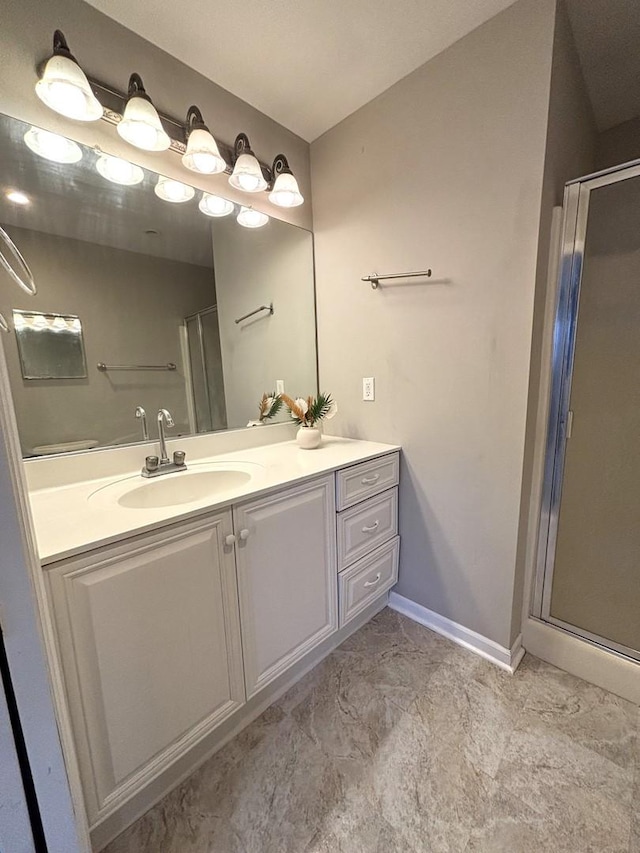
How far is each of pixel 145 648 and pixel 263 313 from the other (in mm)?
1478

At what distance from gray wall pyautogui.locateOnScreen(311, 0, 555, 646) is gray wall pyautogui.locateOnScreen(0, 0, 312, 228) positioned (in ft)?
1.62

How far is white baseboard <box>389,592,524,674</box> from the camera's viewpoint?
1.44m

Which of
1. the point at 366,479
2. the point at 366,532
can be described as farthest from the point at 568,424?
the point at 366,532

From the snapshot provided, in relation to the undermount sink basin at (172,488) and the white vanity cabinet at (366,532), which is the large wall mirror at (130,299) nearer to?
the undermount sink basin at (172,488)

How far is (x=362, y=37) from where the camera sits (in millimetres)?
1242

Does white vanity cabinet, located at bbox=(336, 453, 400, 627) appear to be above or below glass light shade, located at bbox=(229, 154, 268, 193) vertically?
below

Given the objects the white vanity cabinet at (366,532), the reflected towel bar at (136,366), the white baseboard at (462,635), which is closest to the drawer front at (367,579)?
the white vanity cabinet at (366,532)

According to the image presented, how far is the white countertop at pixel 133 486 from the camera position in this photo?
0.82 meters

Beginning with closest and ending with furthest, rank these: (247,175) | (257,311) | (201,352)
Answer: (247,175)
(201,352)
(257,311)

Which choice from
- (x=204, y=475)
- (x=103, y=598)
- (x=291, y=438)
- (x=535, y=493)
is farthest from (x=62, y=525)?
(x=535, y=493)

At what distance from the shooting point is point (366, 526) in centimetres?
153

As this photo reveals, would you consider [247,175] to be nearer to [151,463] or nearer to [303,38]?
[303,38]

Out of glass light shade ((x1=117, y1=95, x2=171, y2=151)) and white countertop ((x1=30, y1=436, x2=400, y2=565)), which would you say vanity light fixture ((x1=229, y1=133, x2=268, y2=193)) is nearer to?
glass light shade ((x1=117, y1=95, x2=171, y2=151))

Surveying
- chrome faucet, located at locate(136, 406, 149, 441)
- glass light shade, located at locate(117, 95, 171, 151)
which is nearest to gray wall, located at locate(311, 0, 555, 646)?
glass light shade, located at locate(117, 95, 171, 151)
